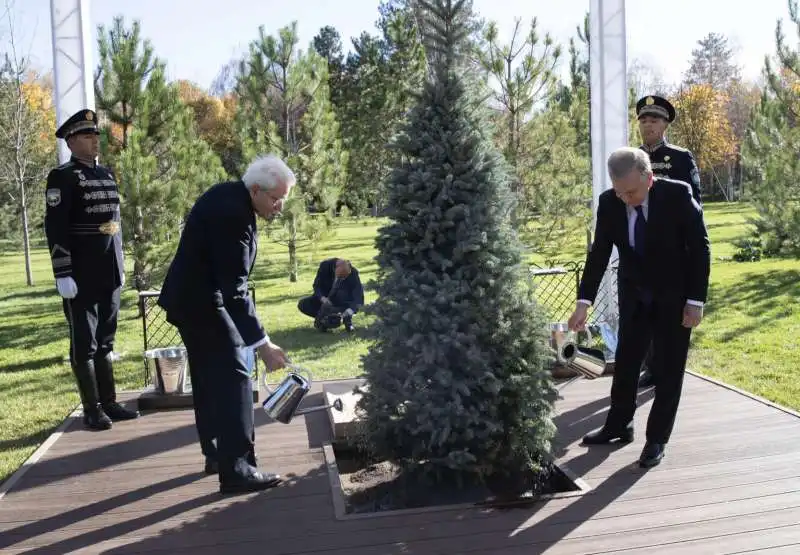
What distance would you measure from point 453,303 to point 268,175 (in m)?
0.95

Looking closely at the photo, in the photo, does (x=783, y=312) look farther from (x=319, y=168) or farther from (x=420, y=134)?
(x=319, y=168)

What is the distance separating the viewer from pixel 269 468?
12.8 feet

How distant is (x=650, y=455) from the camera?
12.2ft

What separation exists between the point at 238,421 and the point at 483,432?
111 centimetres

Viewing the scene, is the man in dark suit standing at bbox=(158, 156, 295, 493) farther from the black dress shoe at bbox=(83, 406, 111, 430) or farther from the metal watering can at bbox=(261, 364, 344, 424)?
the black dress shoe at bbox=(83, 406, 111, 430)

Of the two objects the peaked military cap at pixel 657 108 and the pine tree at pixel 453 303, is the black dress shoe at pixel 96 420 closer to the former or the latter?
the pine tree at pixel 453 303

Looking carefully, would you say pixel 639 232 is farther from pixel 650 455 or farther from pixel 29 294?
pixel 29 294

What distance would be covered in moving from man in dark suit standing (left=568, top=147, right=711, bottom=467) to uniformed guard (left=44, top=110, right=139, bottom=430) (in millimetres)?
2808

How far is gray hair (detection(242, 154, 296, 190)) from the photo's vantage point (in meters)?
3.26

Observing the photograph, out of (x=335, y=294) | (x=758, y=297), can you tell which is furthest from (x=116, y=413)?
(x=758, y=297)

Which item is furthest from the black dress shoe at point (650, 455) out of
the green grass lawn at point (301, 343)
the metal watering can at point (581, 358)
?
the green grass lawn at point (301, 343)

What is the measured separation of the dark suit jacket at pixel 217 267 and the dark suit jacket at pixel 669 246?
180cm

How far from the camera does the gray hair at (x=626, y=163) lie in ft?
11.4

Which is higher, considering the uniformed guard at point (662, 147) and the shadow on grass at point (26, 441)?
the uniformed guard at point (662, 147)
